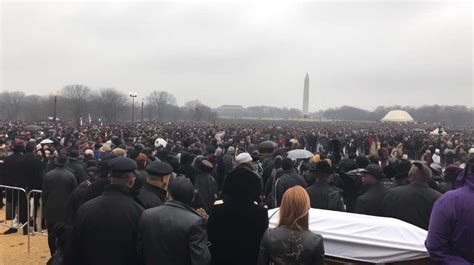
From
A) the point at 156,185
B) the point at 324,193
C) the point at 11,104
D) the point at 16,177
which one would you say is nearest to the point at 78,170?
the point at 16,177

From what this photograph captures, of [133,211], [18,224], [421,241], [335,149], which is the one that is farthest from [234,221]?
[335,149]

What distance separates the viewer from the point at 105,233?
13.0 feet

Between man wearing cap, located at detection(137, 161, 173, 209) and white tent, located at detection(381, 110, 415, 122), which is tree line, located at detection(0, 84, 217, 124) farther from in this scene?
man wearing cap, located at detection(137, 161, 173, 209)

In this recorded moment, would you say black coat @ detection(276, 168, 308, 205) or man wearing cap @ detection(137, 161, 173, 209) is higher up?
man wearing cap @ detection(137, 161, 173, 209)

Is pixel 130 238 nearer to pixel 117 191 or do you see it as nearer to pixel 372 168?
pixel 117 191

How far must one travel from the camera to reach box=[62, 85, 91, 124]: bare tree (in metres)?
92.2

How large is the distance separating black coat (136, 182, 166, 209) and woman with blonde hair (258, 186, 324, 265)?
1917mm

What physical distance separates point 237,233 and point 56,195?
16.3 ft

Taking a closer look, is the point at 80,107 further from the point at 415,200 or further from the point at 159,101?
the point at 415,200

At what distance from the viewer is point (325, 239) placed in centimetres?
404

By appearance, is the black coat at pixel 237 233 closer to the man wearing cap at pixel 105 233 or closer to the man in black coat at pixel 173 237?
the man in black coat at pixel 173 237

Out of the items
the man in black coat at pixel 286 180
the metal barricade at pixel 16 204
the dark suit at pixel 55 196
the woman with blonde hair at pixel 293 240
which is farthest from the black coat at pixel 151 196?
the metal barricade at pixel 16 204

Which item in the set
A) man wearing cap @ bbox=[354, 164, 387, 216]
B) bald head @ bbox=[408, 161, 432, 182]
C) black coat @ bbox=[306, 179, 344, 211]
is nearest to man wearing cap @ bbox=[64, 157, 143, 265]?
black coat @ bbox=[306, 179, 344, 211]

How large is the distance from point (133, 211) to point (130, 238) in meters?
0.26
